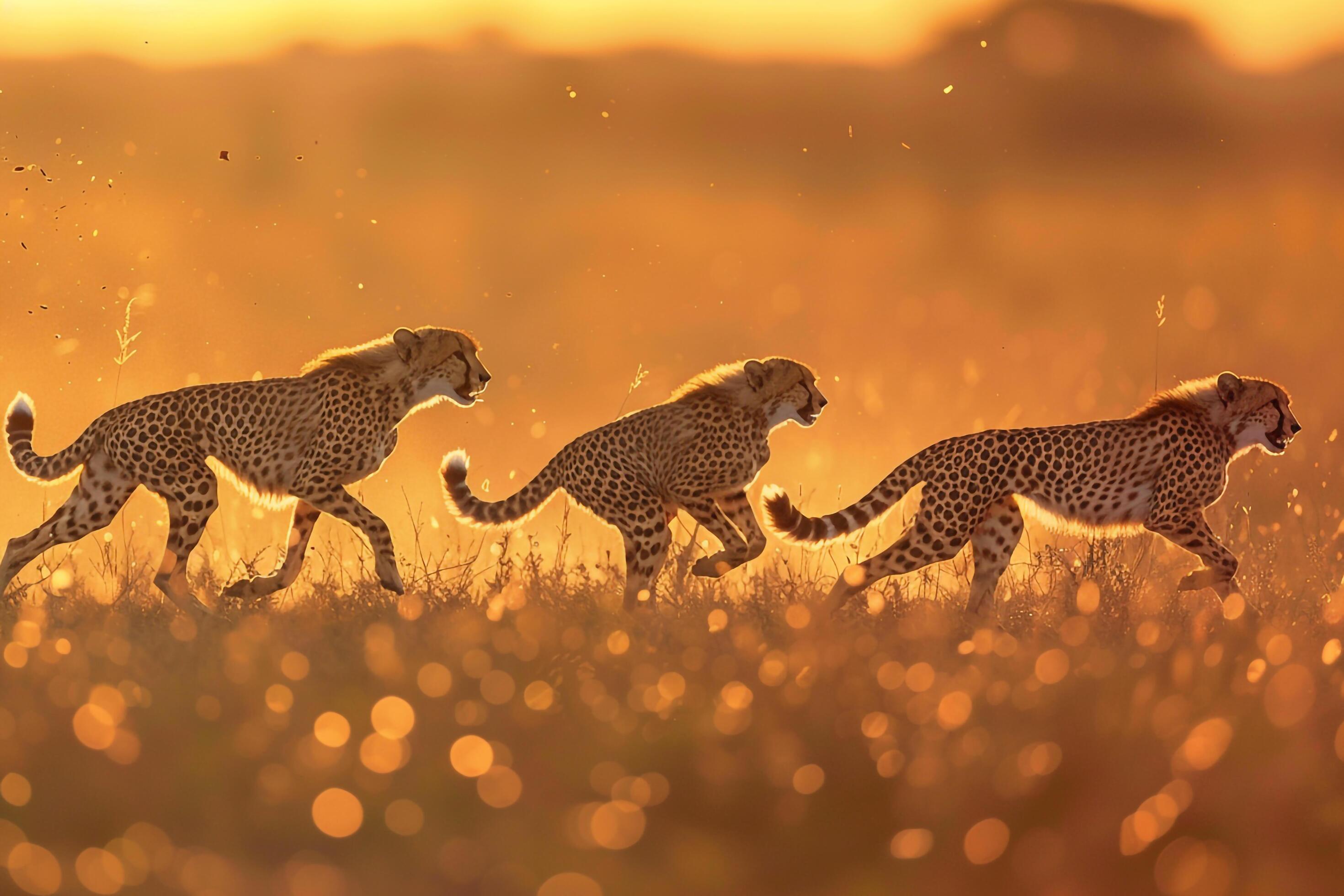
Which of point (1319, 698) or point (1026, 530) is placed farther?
point (1026, 530)

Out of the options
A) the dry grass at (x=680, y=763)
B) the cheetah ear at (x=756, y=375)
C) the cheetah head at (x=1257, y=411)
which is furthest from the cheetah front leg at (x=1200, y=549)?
the cheetah ear at (x=756, y=375)

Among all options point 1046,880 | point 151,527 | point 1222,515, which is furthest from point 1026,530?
point 151,527

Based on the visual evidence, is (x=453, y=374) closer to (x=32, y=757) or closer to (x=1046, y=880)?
(x=32, y=757)

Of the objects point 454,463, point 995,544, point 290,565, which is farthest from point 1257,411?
point 290,565

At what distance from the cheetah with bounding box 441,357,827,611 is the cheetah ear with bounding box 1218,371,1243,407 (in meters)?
1.77

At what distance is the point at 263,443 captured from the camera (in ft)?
21.1

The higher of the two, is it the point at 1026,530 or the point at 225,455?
the point at 225,455

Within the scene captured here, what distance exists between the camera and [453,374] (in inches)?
255

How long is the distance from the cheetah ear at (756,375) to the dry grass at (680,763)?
4.46ft

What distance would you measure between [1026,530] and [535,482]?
225 centimetres

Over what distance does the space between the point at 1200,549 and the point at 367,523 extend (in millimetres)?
3633

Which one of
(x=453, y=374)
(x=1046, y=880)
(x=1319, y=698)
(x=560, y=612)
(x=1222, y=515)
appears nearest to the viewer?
(x=1046, y=880)

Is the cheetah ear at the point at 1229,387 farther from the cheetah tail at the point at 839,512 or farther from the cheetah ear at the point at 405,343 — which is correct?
the cheetah ear at the point at 405,343

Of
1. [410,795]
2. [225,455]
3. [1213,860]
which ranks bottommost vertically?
[1213,860]
